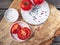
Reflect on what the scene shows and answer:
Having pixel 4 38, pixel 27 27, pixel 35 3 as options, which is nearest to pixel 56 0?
pixel 35 3

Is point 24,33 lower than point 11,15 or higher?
lower

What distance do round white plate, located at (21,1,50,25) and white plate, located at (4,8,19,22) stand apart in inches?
1.7

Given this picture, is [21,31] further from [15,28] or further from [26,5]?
[26,5]

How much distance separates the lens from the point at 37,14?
3.95 feet

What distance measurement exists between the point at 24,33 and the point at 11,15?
137 mm

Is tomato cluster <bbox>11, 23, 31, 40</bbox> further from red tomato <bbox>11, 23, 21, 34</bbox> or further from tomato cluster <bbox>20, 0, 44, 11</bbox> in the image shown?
tomato cluster <bbox>20, 0, 44, 11</bbox>

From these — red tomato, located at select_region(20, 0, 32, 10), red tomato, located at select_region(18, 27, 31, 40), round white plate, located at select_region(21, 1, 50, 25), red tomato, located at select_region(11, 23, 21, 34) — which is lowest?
red tomato, located at select_region(18, 27, 31, 40)

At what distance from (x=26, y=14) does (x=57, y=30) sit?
208 millimetres

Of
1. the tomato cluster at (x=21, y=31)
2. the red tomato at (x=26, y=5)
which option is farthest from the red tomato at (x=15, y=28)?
the red tomato at (x=26, y=5)

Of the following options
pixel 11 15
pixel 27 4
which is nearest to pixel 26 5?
pixel 27 4

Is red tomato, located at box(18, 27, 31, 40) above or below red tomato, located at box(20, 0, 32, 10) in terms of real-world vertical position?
below

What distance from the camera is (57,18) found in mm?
1177

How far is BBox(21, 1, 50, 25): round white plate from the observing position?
1.19 m

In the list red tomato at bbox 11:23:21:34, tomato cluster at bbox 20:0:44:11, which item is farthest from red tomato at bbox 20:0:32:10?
red tomato at bbox 11:23:21:34
